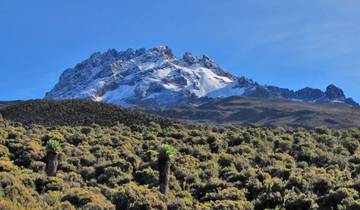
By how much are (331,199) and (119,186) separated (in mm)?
8584

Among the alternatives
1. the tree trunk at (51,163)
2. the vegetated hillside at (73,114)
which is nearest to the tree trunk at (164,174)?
the tree trunk at (51,163)

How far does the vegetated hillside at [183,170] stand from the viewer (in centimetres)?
2320

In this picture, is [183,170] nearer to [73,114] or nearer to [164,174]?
[164,174]

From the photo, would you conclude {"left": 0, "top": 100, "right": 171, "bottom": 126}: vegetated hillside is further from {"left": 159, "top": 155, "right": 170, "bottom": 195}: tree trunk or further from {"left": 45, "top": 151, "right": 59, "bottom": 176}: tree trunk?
{"left": 159, "top": 155, "right": 170, "bottom": 195}: tree trunk

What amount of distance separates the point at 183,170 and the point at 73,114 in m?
24.7

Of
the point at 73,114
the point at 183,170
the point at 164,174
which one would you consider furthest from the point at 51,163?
the point at 73,114

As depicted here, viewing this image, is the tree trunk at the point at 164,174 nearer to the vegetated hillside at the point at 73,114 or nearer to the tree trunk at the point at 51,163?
the tree trunk at the point at 51,163

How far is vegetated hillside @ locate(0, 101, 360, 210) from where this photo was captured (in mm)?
23203

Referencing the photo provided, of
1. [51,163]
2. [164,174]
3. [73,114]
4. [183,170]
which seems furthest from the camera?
[73,114]

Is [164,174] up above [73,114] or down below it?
below

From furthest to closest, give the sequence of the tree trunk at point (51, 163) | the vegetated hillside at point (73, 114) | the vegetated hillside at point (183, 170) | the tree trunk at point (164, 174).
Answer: the vegetated hillside at point (73, 114) → the tree trunk at point (51, 163) → the tree trunk at point (164, 174) → the vegetated hillside at point (183, 170)

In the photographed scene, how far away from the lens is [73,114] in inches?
2110

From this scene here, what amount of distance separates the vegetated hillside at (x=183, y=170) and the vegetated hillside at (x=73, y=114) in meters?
5.46

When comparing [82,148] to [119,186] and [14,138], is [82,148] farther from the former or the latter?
[119,186]
